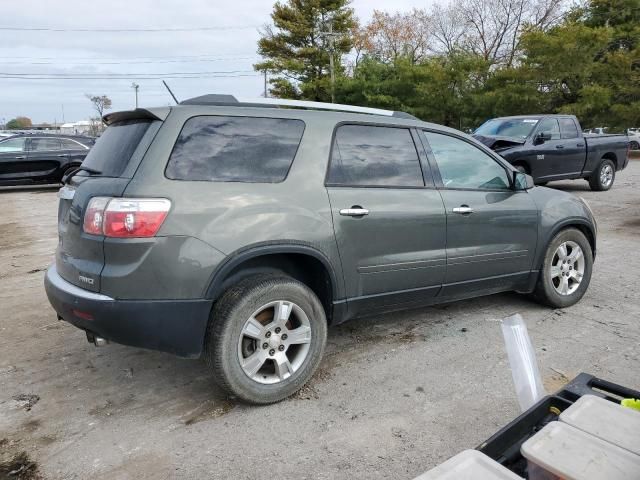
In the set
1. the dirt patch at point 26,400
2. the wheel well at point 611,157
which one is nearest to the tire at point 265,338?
the dirt patch at point 26,400

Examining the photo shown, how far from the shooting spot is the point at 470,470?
131 centimetres

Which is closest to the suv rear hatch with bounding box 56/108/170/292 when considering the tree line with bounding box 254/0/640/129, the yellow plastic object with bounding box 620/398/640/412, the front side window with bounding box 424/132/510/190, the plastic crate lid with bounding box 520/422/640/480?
the front side window with bounding box 424/132/510/190

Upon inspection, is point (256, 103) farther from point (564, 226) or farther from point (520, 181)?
point (564, 226)

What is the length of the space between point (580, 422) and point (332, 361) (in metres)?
2.28

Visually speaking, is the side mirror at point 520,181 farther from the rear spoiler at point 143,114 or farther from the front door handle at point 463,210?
the rear spoiler at point 143,114

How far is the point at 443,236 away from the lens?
12.3 ft

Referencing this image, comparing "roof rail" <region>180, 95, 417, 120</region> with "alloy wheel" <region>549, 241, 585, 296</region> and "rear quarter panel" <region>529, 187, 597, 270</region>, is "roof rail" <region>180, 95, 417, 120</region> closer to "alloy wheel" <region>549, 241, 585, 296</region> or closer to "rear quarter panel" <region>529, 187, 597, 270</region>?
"rear quarter panel" <region>529, 187, 597, 270</region>

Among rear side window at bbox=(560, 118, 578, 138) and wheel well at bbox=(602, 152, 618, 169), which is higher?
rear side window at bbox=(560, 118, 578, 138)

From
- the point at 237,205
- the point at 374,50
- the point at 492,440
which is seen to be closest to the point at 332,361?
the point at 237,205

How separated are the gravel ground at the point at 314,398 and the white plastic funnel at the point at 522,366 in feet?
2.46

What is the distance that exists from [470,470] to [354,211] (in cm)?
215

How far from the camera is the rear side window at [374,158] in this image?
11.1 ft

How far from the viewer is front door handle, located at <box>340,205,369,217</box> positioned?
10.7 feet

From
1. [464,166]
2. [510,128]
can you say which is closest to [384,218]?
[464,166]
